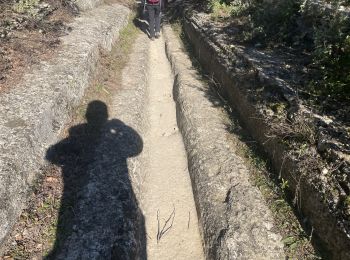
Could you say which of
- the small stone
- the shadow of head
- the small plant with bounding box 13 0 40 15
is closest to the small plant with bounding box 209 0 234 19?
the small plant with bounding box 13 0 40 15

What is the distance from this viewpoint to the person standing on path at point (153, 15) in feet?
58.8

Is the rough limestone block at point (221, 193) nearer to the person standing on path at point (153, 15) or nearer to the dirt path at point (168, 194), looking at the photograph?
the dirt path at point (168, 194)

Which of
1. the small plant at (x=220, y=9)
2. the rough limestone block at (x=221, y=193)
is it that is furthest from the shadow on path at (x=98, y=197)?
the small plant at (x=220, y=9)

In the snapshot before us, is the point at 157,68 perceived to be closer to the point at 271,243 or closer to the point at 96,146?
the point at 96,146

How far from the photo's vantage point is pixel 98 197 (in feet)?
24.5

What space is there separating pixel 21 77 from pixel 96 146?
290 centimetres

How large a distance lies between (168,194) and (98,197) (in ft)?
6.24

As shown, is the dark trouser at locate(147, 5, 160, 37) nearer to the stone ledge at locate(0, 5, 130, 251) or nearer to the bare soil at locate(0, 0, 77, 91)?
the bare soil at locate(0, 0, 77, 91)

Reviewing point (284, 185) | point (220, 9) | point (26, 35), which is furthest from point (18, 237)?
point (220, 9)

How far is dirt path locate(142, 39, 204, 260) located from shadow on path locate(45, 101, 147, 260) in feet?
1.25

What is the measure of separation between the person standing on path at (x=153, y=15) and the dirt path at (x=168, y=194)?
6.63m

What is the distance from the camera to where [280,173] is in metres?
7.61

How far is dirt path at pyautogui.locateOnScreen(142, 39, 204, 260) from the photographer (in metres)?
7.36

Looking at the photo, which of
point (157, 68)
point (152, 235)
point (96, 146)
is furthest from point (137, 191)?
point (157, 68)
